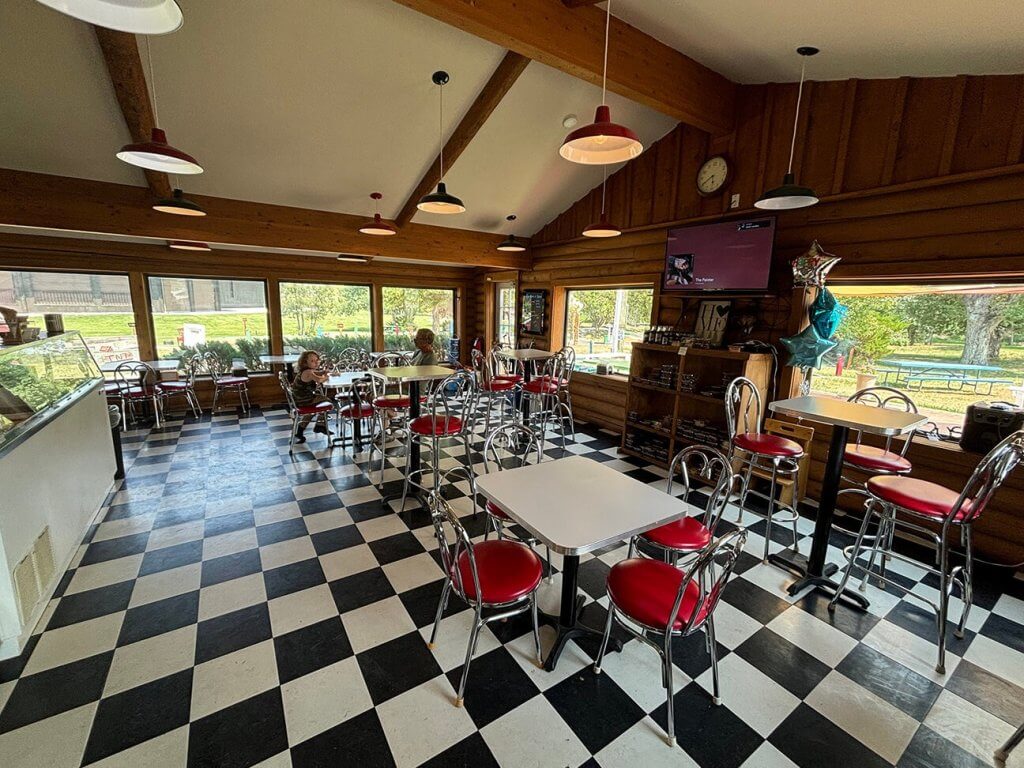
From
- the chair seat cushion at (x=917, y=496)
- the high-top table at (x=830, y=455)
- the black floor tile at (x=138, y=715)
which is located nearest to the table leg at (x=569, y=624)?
Answer: the high-top table at (x=830, y=455)

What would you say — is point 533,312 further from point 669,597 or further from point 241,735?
point 241,735

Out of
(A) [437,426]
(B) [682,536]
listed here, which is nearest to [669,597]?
(B) [682,536]

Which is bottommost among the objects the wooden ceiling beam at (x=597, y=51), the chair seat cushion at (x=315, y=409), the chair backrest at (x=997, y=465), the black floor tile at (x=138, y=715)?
the black floor tile at (x=138, y=715)

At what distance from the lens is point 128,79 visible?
2.65m

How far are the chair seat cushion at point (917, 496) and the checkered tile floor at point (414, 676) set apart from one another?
0.66m

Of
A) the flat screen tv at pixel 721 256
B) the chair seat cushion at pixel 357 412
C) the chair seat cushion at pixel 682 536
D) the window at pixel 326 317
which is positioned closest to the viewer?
the chair seat cushion at pixel 682 536

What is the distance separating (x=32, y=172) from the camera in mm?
3486

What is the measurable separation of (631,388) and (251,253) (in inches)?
229

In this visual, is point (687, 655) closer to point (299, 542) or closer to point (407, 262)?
point (299, 542)

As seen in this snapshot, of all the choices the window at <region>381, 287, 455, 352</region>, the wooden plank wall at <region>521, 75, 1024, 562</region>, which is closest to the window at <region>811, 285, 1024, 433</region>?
the wooden plank wall at <region>521, 75, 1024, 562</region>

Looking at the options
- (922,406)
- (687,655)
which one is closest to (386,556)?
(687,655)

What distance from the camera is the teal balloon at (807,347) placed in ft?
10.4

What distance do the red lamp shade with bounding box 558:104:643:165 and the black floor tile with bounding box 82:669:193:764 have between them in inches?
112

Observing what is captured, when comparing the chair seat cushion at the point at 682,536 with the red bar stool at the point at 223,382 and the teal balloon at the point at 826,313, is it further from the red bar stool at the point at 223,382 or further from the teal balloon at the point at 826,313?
the red bar stool at the point at 223,382
